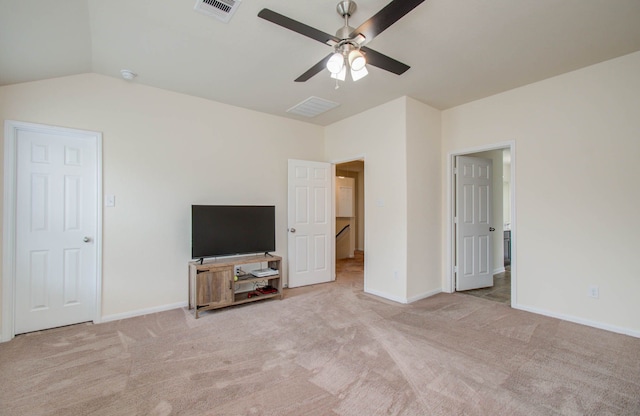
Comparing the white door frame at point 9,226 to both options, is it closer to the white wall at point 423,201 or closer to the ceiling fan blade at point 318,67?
the ceiling fan blade at point 318,67

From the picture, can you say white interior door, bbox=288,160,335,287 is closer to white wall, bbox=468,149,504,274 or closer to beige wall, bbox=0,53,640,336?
beige wall, bbox=0,53,640,336

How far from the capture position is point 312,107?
13.4 ft

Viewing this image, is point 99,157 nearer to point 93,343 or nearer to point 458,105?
point 93,343

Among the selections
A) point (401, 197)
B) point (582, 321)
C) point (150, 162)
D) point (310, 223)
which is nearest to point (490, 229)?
point (582, 321)

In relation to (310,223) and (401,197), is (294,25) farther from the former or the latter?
(310,223)

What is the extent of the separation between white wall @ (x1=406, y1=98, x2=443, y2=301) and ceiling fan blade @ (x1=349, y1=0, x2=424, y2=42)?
2.11 m

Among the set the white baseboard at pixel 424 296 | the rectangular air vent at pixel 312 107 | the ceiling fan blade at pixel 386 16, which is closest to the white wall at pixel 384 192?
the white baseboard at pixel 424 296

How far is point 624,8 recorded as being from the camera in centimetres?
209

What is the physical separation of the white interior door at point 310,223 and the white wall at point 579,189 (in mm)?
2633

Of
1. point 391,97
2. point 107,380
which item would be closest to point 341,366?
point 107,380

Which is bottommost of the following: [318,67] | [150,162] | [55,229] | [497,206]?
[55,229]

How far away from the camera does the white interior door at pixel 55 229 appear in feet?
9.13

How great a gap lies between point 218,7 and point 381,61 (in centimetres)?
128

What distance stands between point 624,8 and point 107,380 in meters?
4.72
